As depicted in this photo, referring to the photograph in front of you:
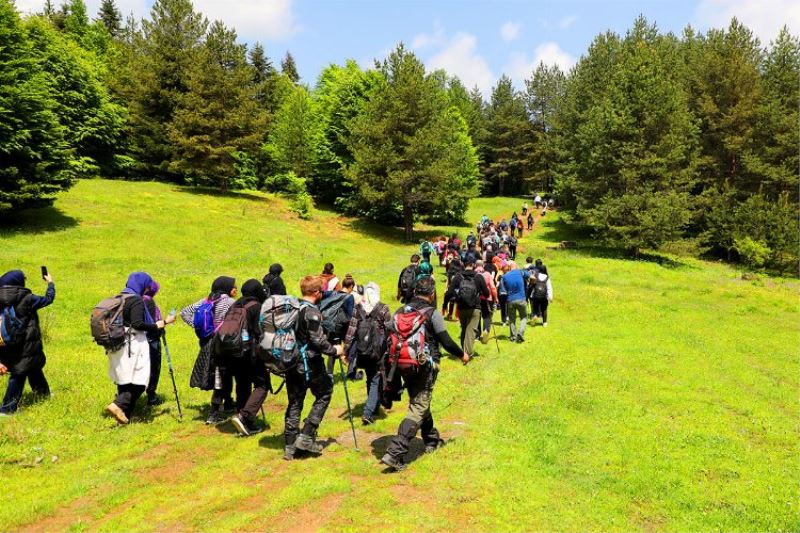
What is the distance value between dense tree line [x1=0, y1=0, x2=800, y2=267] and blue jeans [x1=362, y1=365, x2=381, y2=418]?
26.7 metres

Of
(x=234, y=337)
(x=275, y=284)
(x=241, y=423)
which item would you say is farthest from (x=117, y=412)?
(x=275, y=284)

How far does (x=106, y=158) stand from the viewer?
39.9m

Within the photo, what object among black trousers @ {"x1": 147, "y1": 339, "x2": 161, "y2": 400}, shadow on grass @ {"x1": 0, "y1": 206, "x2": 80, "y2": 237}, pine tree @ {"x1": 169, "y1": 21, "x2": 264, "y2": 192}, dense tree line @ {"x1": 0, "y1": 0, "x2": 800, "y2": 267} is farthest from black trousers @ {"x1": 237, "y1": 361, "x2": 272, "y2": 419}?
pine tree @ {"x1": 169, "y1": 21, "x2": 264, "y2": 192}

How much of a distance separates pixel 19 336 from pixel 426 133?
3087cm

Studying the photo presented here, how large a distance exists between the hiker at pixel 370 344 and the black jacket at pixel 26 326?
465 cm

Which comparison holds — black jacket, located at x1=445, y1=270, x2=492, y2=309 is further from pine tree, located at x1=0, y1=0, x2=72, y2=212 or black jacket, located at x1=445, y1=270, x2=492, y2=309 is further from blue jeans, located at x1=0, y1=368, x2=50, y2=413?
pine tree, located at x1=0, y1=0, x2=72, y2=212

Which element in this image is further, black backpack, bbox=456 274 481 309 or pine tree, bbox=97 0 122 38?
pine tree, bbox=97 0 122 38

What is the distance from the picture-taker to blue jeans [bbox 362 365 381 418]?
8.01 metres

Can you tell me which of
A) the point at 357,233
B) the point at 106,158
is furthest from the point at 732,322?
the point at 106,158

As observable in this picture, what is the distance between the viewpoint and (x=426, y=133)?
35.3 metres

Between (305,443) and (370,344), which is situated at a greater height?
(370,344)

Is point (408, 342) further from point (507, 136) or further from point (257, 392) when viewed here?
point (507, 136)

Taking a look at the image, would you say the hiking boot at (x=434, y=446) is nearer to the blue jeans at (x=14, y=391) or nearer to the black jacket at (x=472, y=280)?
the black jacket at (x=472, y=280)

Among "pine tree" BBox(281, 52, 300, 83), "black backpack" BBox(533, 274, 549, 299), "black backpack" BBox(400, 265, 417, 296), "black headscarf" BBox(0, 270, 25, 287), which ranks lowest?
"black backpack" BBox(533, 274, 549, 299)
